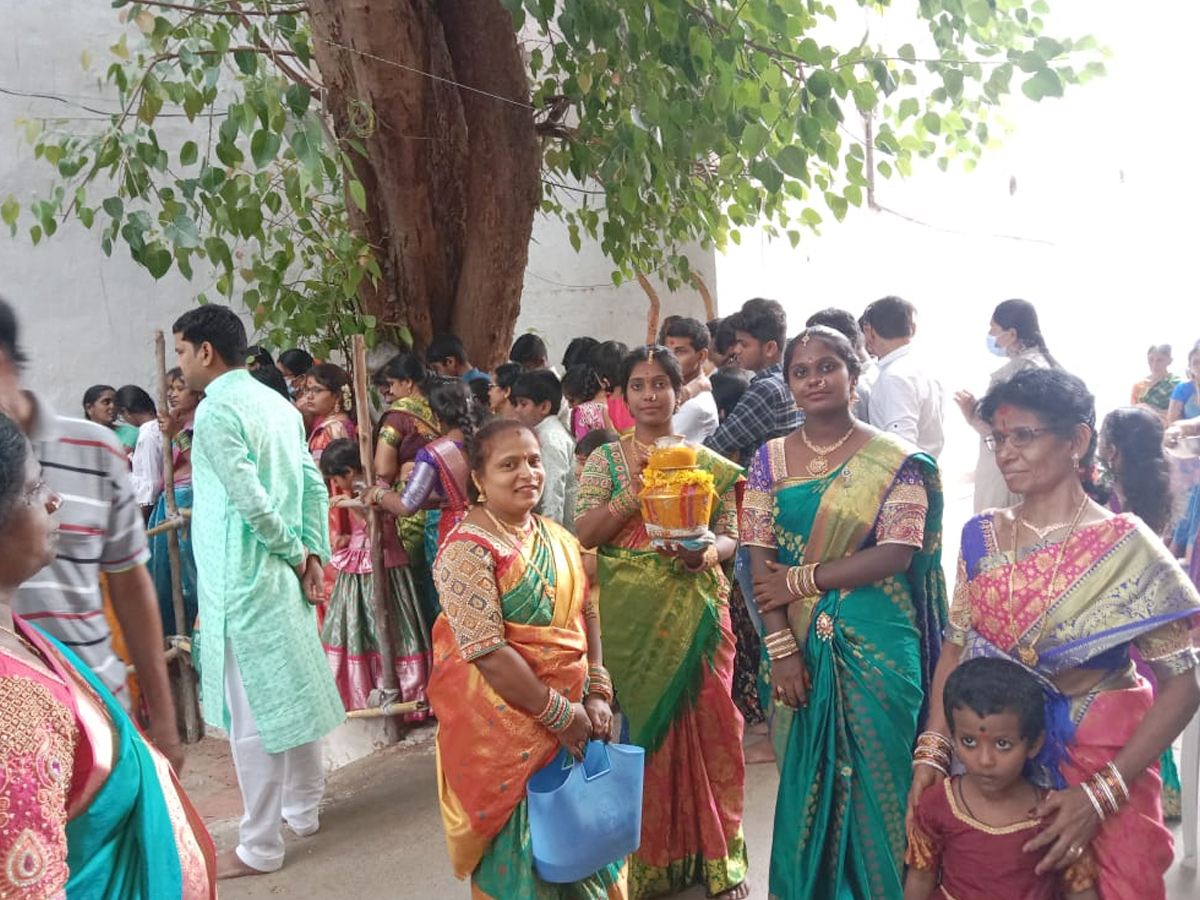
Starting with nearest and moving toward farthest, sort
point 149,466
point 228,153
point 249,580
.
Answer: point 249,580 → point 228,153 → point 149,466

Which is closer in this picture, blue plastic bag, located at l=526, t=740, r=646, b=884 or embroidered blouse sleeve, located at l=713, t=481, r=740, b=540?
blue plastic bag, located at l=526, t=740, r=646, b=884

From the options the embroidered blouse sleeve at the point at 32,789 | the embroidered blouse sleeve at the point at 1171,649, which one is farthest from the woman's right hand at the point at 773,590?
the embroidered blouse sleeve at the point at 32,789

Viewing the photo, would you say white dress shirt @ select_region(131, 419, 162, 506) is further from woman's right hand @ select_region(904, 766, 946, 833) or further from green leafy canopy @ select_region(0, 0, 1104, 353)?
woman's right hand @ select_region(904, 766, 946, 833)

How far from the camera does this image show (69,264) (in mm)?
7945

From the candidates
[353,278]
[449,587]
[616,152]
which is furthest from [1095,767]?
[353,278]

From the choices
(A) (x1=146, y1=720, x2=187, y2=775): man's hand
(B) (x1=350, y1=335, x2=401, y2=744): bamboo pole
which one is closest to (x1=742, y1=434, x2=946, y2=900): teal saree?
(A) (x1=146, y1=720, x2=187, y2=775): man's hand

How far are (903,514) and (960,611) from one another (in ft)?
1.38

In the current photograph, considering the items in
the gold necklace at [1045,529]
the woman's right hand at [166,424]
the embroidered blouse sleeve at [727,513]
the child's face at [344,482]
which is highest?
the gold necklace at [1045,529]

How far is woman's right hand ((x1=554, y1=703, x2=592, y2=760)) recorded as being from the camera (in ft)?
9.13

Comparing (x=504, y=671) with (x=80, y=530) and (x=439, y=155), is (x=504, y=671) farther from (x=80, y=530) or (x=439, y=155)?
(x=439, y=155)

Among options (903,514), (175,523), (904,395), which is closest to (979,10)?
(904,395)

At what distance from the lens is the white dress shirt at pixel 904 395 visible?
489cm

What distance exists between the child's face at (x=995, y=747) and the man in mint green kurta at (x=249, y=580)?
2.47 metres

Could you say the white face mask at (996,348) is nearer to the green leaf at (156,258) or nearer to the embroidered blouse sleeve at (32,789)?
the green leaf at (156,258)
